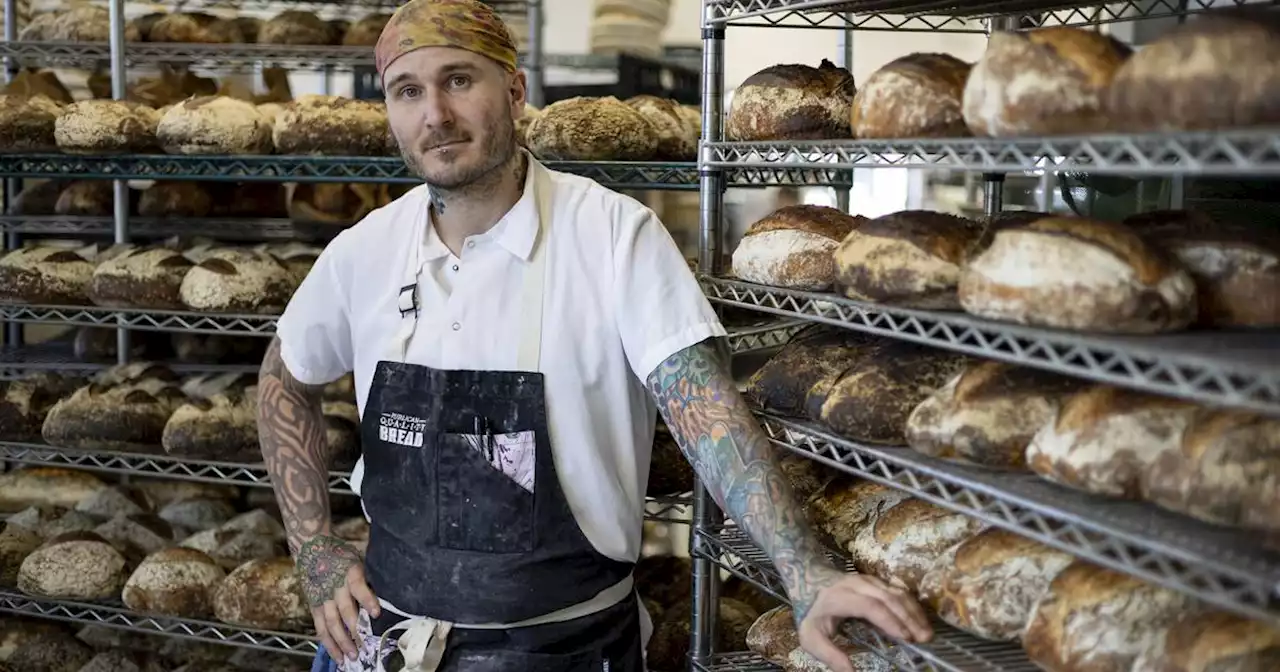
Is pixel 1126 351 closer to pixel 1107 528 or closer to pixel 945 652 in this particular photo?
pixel 1107 528

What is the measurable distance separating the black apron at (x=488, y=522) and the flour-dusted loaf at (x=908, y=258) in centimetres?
56

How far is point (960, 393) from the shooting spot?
1.92 metres

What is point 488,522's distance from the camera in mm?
2227

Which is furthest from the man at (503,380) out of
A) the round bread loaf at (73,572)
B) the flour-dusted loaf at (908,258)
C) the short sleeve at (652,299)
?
the round bread loaf at (73,572)

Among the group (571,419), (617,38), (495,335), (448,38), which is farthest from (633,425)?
(617,38)

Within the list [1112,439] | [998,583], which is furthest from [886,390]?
[1112,439]

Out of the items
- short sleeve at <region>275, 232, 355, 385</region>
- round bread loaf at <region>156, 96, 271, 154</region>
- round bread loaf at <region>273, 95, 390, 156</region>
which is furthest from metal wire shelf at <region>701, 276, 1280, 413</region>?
round bread loaf at <region>156, 96, 271, 154</region>

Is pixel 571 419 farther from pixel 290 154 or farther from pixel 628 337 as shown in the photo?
pixel 290 154

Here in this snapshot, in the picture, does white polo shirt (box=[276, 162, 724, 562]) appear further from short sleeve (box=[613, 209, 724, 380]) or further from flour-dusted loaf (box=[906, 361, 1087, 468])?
flour-dusted loaf (box=[906, 361, 1087, 468])

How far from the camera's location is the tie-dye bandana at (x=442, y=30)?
219 cm

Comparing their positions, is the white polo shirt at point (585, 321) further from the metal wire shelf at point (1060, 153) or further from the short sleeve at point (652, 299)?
the metal wire shelf at point (1060, 153)

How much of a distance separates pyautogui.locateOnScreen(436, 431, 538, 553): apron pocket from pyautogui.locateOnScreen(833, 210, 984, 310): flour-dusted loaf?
627 mm

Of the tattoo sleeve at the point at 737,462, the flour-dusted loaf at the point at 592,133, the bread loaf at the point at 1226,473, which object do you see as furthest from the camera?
the flour-dusted loaf at the point at 592,133

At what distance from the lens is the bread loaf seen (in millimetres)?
1438
